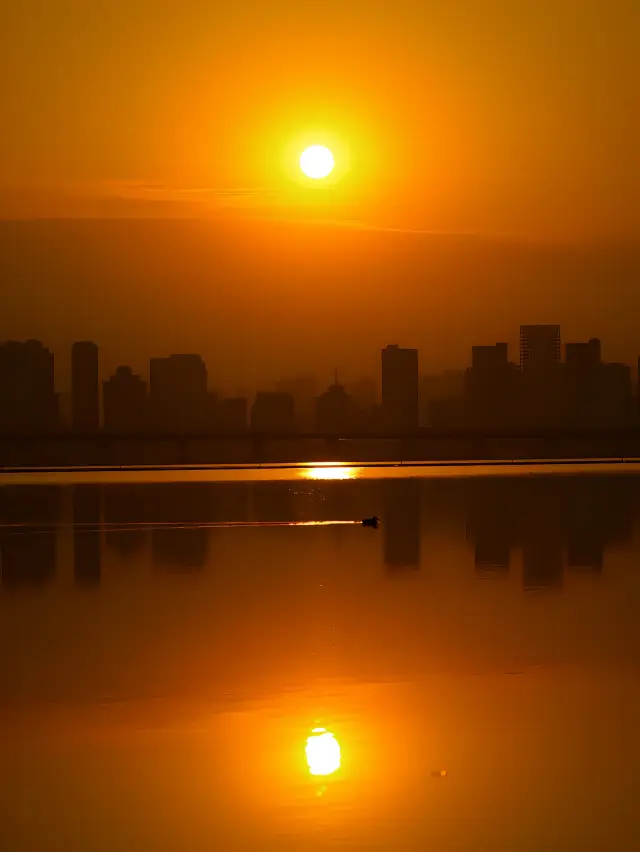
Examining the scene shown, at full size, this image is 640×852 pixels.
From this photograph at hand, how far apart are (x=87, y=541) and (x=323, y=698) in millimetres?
20167

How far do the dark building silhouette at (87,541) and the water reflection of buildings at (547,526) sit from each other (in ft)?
21.5

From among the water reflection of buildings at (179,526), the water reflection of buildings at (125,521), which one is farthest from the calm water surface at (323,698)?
the water reflection of buildings at (125,521)

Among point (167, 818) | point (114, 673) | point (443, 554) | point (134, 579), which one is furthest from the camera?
point (443, 554)

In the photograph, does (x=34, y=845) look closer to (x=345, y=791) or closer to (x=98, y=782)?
(x=98, y=782)

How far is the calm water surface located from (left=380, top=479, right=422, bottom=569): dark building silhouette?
0.70 feet

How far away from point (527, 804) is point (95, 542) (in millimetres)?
Answer: 23288

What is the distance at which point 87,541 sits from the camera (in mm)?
32656

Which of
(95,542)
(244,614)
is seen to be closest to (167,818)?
(244,614)

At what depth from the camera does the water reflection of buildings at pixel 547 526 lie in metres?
25.3

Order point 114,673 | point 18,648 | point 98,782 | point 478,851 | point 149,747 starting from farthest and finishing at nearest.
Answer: point 18,648
point 114,673
point 149,747
point 98,782
point 478,851

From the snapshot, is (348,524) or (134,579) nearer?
(134,579)

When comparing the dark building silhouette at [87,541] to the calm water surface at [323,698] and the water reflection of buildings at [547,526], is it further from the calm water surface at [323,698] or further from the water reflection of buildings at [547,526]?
the water reflection of buildings at [547,526]

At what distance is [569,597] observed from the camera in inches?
800

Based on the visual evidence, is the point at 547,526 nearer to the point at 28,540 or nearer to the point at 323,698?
the point at 28,540
